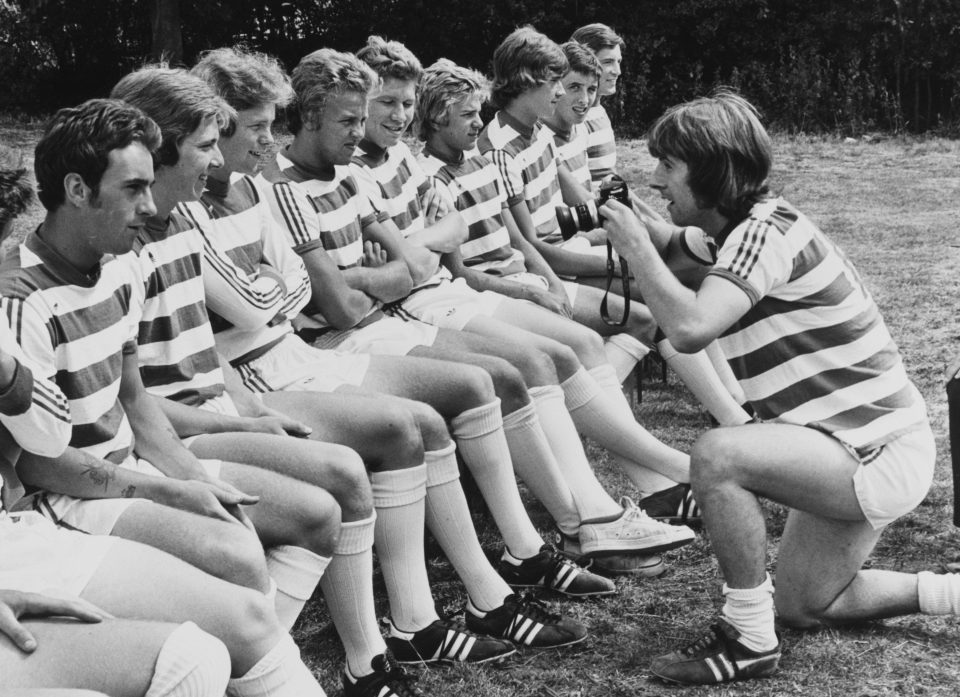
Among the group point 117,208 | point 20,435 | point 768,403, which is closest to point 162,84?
point 117,208

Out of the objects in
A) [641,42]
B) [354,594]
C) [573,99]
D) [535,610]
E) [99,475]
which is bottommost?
[535,610]

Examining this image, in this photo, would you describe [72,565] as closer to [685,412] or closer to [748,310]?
[748,310]

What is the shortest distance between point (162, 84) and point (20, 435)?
1.00 meters

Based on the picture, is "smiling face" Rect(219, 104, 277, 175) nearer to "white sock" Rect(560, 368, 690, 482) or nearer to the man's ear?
the man's ear

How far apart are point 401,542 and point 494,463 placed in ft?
1.52

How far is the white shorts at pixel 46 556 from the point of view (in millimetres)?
2182

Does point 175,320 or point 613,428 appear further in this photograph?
point 613,428

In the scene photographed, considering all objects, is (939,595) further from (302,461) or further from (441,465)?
(302,461)

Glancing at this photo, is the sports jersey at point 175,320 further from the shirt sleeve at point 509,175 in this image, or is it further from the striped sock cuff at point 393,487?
the shirt sleeve at point 509,175

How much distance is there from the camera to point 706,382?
459 cm

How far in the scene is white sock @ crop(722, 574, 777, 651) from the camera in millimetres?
3059

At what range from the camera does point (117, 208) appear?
254cm

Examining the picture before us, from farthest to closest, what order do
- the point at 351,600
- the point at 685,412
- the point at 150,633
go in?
the point at 685,412, the point at 351,600, the point at 150,633

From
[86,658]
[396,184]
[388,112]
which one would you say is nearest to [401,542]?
[86,658]
